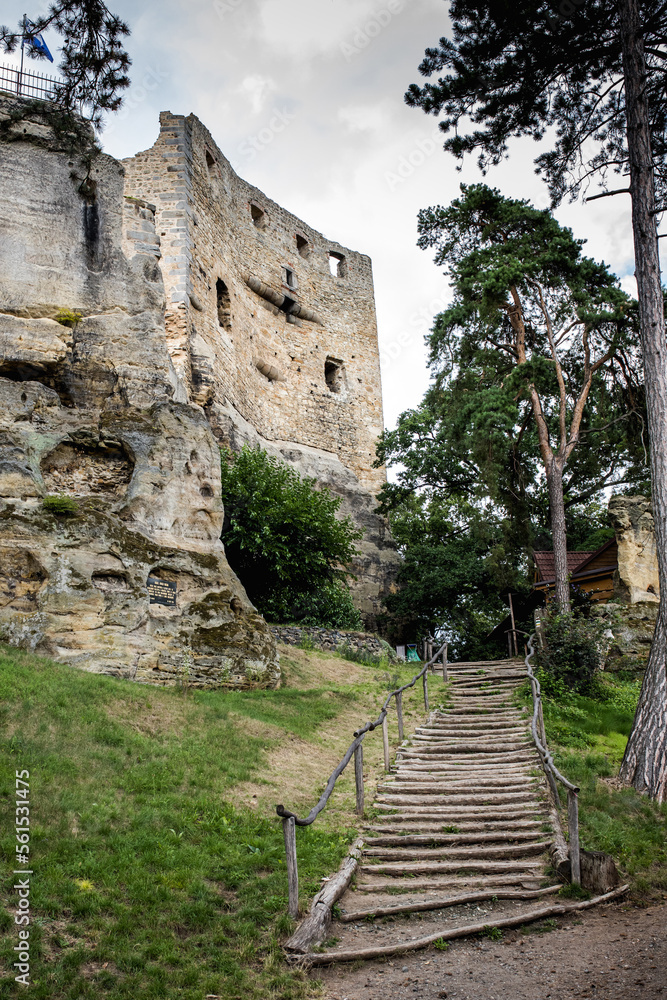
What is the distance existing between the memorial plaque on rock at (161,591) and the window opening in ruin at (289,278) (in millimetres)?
18254

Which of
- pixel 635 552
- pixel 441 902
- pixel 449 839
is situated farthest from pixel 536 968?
pixel 635 552

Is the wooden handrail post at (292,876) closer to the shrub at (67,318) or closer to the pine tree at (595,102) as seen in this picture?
the pine tree at (595,102)

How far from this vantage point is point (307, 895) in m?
6.15

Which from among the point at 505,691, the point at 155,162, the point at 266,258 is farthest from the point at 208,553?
the point at 266,258

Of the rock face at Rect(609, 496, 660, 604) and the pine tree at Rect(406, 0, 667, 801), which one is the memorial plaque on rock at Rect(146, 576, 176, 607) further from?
the rock face at Rect(609, 496, 660, 604)

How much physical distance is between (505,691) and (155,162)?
1667 centimetres

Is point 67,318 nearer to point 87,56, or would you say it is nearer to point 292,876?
point 87,56

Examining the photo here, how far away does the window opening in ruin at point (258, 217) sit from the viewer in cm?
2672

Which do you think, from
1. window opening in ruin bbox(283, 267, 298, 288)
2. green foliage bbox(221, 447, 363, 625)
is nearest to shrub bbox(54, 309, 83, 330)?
green foliage bbox(221, 447, 363, 625)

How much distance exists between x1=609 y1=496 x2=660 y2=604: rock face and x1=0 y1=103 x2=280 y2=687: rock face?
8850 millimetres

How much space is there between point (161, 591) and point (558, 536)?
947cm

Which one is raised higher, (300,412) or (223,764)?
(300,412)

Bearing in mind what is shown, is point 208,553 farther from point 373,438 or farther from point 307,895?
point 373,438

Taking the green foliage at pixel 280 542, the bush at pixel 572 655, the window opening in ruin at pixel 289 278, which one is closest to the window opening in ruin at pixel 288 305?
the window opening in ruin at pixel 289 278
